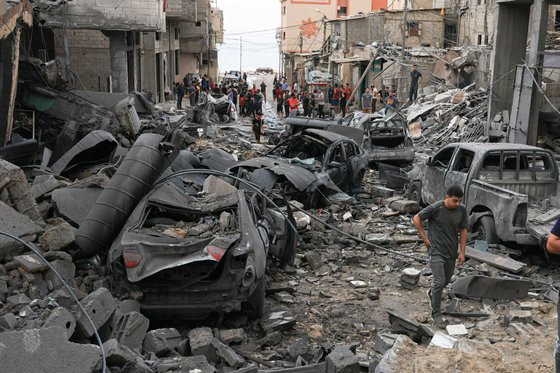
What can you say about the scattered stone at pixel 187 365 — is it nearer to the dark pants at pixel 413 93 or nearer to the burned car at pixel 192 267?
the burned car at pixel 192 267

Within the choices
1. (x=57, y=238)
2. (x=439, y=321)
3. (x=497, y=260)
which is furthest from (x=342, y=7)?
(x=57, y=238)

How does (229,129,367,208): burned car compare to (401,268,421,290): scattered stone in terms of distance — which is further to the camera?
(229,129,367,208): burned car

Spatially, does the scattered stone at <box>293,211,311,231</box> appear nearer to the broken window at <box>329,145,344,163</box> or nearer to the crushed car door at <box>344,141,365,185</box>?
the broken window at <box>329,145,344,163</box>

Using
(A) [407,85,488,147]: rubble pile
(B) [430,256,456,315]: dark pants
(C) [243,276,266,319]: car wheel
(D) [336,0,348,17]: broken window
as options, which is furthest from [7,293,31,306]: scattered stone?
(D) [336,0,348,17]: broken window

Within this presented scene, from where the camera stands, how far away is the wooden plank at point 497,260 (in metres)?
8.62

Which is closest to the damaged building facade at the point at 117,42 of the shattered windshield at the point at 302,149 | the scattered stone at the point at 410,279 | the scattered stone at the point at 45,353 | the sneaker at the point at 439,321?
the shattered windshield at the point at 302,149

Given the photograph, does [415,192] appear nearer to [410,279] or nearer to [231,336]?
[410,279]

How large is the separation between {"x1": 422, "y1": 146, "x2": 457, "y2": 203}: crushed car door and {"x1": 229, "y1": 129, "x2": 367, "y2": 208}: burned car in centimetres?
205

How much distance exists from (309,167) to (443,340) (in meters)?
7.48

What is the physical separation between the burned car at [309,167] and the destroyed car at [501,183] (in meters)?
2.56

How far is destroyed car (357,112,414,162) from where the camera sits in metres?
17.2

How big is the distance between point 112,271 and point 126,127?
9.29m

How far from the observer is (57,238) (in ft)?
23.9

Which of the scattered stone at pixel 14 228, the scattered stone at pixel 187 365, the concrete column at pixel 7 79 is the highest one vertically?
the concrete column at pixel 7 79
